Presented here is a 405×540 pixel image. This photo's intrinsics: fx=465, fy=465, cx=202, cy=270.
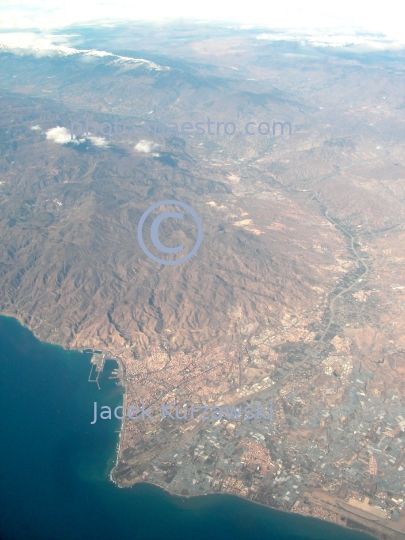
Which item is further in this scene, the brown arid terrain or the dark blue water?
the brown arid terrain

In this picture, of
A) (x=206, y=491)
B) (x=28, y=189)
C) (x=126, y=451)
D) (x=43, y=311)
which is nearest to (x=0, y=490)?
(x=126, y=451)

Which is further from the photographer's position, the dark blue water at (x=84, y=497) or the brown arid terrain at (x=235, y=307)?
the brown arid terrain at (x=235, y=307)

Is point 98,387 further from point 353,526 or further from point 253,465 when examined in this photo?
point 353,526

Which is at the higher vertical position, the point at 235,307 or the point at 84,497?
the point at 84,497

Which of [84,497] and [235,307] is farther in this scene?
[235,307]
